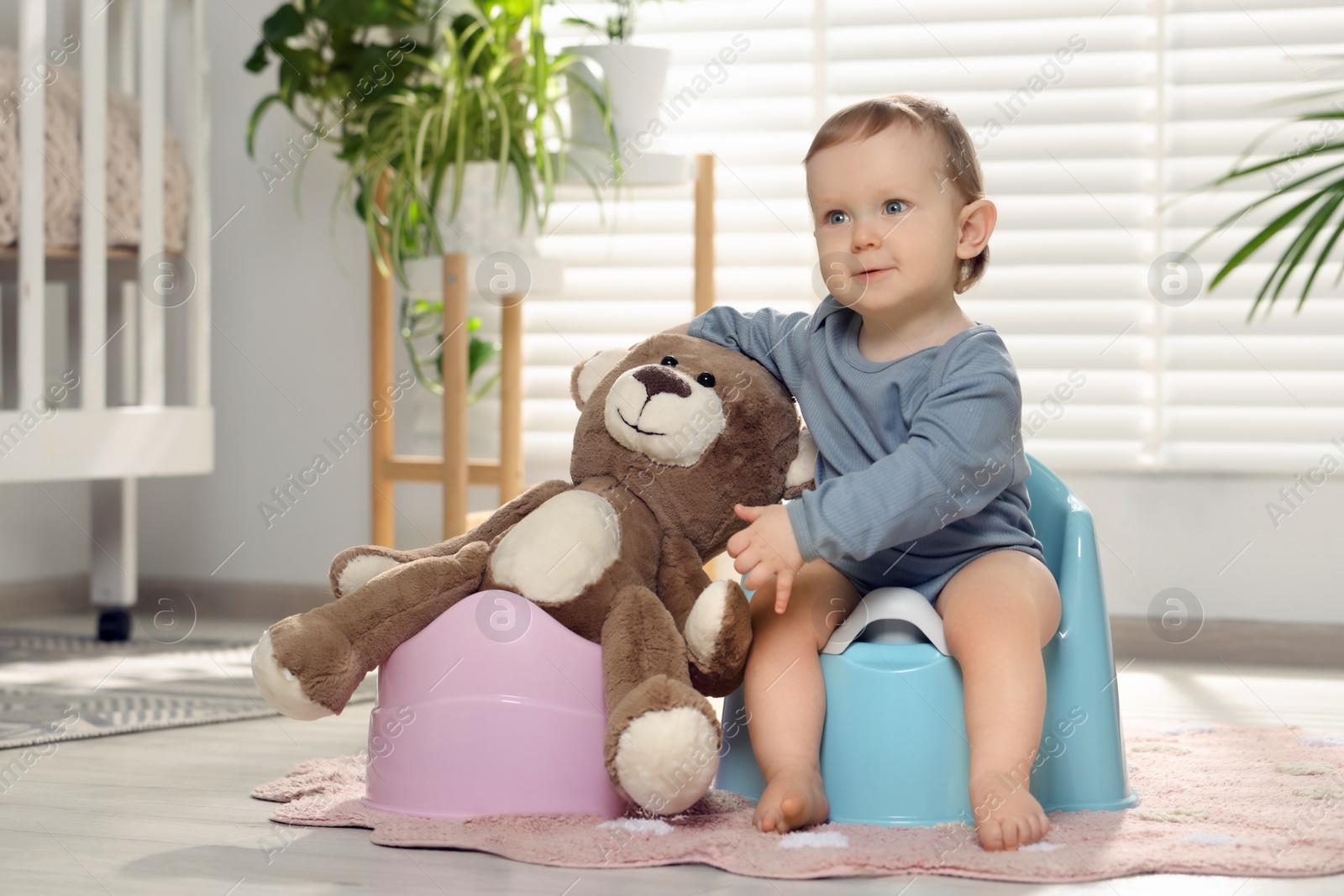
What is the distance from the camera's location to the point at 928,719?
960 millimetres

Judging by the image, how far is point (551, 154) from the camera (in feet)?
6.34

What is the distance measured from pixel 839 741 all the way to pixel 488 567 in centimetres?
29

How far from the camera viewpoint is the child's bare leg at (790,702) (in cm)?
93

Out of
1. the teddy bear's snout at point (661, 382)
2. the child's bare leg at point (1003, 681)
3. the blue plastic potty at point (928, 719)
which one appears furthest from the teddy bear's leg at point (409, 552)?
the child's bare leg at point (1003, 681)

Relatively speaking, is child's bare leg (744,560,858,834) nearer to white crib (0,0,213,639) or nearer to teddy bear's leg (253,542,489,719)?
teddy bear's leg (253,542,489,719)

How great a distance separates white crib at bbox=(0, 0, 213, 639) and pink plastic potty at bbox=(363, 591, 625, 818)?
0.96 metres

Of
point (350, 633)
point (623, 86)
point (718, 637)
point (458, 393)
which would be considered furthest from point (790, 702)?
point (623, 86)

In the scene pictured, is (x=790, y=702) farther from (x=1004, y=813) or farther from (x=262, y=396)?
(x=262, y=396)

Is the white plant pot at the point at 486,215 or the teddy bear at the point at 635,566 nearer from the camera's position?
the teddy bear at the point at 635,566

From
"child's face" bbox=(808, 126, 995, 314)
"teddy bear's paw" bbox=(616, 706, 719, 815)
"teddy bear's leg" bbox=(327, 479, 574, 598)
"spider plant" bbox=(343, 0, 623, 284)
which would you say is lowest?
"teddy bear's paw" bbox=(616, 706, 719, 815)

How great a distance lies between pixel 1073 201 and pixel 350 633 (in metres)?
1.36

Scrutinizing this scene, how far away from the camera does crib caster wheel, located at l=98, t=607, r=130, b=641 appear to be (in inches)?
76.3

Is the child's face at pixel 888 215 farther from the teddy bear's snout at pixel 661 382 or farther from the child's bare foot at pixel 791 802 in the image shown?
the child's bare foot at pixel 791 802

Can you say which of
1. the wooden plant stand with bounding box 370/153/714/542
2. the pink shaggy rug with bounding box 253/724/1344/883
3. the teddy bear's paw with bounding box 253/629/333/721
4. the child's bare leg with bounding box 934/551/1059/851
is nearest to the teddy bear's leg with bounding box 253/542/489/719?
the teddy bear's paw with bounding box 253/629/333/721
